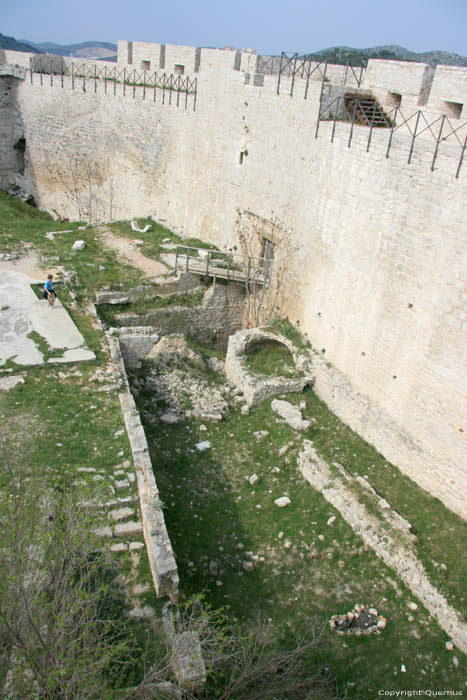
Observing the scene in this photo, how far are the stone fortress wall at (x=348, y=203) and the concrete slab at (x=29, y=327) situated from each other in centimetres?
528

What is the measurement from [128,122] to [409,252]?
1296 centimetres

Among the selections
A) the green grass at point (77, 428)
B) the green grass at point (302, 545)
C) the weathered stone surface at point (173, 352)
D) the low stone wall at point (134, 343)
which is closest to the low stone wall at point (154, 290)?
the green grass at point (77, 428)

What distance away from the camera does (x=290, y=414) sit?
1137 cm

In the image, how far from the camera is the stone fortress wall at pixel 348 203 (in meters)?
9.12

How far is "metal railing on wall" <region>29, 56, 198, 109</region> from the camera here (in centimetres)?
1742

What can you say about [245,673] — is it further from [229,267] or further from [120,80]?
[120,80]

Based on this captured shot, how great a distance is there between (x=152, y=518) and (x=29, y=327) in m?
5.86

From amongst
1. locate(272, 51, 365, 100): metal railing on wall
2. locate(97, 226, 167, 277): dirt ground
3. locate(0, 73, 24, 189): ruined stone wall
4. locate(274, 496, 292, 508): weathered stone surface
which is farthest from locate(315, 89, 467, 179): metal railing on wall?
locate(0, 73, 24, 189): ruined stone wall

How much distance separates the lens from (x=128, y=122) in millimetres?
18891

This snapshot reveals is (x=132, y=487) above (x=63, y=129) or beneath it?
beneath

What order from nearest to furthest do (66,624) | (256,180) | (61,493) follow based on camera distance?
(66,624)
(61,493)
(256,180)

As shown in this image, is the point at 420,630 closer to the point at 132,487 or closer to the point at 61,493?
the point at 132,487

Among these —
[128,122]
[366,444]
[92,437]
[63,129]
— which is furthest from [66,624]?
[63,129]

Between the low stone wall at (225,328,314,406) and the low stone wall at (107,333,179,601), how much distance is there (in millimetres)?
3405
